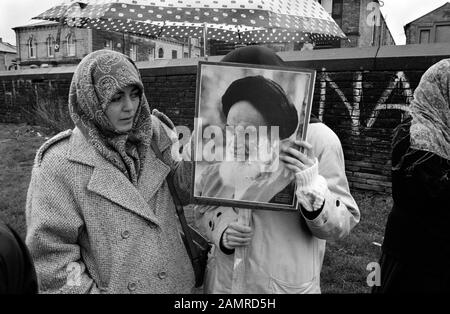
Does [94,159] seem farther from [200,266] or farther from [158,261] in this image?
[200,266]

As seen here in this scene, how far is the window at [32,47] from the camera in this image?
43500 millimetres


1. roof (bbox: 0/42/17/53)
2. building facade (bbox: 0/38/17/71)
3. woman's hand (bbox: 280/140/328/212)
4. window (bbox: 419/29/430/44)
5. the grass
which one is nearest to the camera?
woman's hand (bbox: 280/140/328/212)

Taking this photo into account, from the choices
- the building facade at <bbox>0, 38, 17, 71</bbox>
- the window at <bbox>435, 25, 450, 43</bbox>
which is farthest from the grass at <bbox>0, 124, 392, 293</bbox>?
the building facade at <bbox>0, 38, 17, 71</bbox>

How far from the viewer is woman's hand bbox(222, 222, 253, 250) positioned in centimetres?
150

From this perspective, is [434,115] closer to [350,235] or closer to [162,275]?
[162,275]

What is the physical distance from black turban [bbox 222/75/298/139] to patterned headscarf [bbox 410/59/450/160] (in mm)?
821

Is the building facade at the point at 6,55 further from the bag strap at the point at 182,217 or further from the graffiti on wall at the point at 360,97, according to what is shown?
the bag strap at the point at 182,217

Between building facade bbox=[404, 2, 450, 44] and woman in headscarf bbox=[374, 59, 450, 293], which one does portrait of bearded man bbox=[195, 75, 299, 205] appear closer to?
woman in headscarf bbox=[374, 59, 450, 293]

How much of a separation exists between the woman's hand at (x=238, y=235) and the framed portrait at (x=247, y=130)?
88mm

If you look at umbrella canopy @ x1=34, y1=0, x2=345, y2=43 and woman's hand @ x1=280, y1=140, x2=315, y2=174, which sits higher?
umbrella canopy @ x1=34, y1=0, x2=345, y2=43

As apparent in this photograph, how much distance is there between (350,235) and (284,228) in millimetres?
2991

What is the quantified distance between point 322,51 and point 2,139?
824 centimetres

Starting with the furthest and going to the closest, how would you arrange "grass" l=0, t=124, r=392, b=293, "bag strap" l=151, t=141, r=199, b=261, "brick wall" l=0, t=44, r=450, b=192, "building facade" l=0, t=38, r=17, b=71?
"building facade" l=0, t=38, r=17, b=71
"brick wall" l=0, t=44, r=450, b=192
"grass" l=0, t=124, r=392, b=293
"bag strap" l=151, t=141, r=199, b=261

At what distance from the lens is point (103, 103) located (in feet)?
5.11
